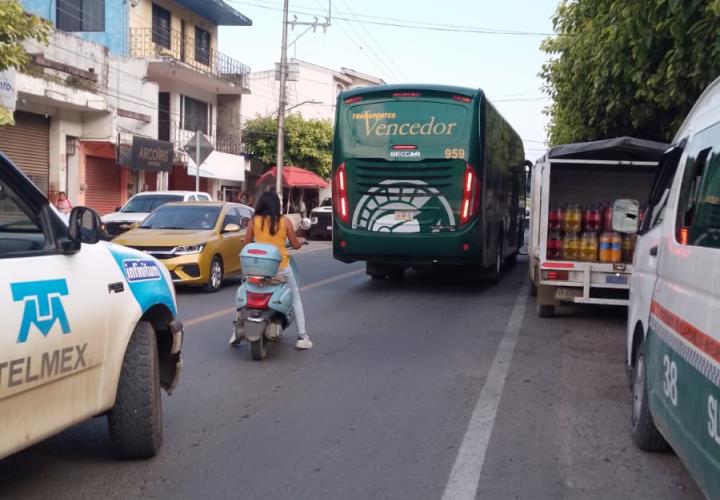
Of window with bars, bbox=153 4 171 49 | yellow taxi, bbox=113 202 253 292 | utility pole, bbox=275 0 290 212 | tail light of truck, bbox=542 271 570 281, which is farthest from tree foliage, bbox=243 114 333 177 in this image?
tail light of truck, bbox=542 271 570 281

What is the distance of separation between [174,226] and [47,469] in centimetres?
958

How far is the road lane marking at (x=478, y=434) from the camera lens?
4543 millimetres

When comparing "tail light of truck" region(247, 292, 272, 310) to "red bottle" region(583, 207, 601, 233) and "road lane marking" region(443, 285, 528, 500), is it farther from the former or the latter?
"red bottle" region(583, 207, 601, 233)

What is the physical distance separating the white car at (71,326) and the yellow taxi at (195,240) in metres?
7.55

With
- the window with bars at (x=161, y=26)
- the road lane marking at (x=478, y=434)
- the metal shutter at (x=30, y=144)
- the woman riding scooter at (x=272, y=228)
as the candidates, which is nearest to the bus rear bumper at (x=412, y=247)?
the road lane marking at (x=478, y=434)

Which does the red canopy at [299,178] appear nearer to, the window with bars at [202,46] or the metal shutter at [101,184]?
the window with bars at [202,46]

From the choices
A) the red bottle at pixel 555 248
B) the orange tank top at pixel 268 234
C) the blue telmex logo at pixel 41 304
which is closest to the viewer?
the blue telmex logo at pixel 41 304

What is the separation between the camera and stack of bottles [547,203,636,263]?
451 inches

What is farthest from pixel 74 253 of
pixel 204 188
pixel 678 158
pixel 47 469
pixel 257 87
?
pixel 257 87

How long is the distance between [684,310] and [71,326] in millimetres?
2981

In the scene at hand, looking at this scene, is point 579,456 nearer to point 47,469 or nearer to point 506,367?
point 506,367

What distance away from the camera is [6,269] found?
11.7 feet

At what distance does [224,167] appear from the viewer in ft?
119

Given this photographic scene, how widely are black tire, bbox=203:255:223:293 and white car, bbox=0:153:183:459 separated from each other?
27.3 ft
